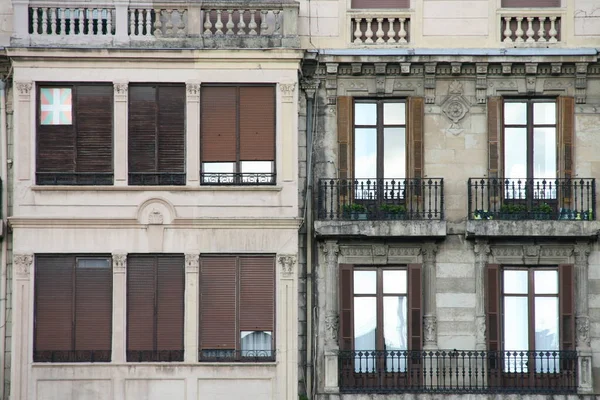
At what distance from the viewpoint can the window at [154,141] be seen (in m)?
32.8

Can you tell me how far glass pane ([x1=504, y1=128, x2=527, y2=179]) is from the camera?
33.9m

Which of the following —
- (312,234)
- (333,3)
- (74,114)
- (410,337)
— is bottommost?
(410,337)

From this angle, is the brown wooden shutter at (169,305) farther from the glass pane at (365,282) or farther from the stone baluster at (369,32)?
the stone baluster at (369,32)

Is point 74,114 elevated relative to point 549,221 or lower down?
elevated

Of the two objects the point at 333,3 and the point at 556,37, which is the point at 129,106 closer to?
the point at 333,3

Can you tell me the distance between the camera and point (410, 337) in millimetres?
33219

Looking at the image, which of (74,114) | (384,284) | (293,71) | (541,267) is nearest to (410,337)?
(384,284)

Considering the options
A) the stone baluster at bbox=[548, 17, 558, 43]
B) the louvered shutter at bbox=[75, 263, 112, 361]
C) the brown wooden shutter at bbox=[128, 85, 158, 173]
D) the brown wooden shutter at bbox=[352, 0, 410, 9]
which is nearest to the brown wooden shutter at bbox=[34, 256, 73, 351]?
the louvered shutter at bbox=[75, 263, 112, 361]

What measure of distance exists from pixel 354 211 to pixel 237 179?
280cm

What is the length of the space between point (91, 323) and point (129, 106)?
5.02 m

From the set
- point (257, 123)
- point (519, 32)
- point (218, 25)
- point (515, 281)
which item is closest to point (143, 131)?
point (257, 123)

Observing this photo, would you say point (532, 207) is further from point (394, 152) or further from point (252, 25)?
point (252, 25)

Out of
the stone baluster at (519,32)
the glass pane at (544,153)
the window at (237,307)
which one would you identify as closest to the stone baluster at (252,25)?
the window at (237,307)

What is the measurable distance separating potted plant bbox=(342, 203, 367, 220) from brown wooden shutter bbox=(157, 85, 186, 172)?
3867 mm
